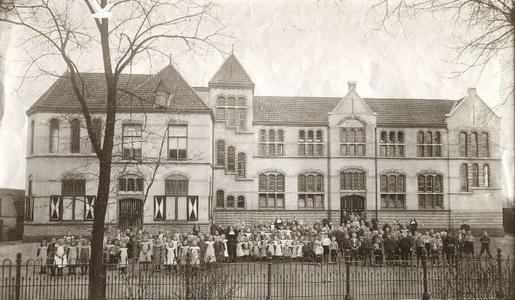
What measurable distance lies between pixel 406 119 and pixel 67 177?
23700 millimetres

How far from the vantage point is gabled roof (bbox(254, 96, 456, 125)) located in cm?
3359

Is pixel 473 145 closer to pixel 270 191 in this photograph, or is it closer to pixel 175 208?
pixel 270 191

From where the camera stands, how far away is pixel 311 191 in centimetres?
3334

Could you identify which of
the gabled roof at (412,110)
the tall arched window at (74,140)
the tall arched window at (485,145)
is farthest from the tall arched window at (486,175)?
the tall arched window at (74,140)

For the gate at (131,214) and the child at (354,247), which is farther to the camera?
the gate at (131,214)

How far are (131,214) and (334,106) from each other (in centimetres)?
1766

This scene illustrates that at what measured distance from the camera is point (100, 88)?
26141 mm

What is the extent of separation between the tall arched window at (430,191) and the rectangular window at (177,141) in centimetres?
1757

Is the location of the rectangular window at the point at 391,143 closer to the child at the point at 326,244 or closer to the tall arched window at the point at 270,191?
the tall arched window at the point at 270,191

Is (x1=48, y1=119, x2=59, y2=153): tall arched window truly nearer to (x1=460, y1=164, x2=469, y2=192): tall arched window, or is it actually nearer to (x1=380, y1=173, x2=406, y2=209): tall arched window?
(x1=380, y1=173, x2=406, y2=209): tall arched window

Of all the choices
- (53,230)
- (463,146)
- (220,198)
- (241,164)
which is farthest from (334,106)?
(53,230)

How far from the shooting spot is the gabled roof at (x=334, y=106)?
33.6m

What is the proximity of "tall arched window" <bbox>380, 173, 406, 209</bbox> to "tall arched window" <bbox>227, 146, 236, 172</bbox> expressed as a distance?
1091 centimetres

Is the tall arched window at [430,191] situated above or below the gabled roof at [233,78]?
below
